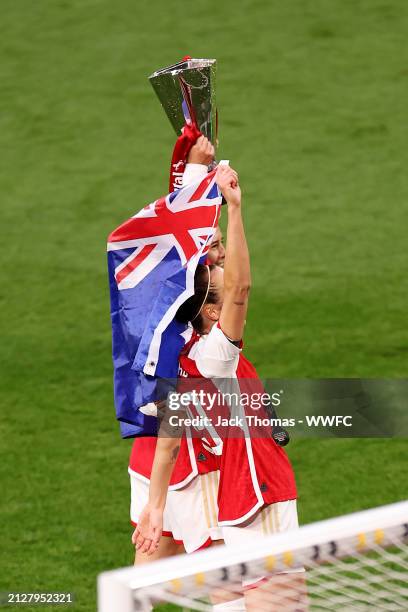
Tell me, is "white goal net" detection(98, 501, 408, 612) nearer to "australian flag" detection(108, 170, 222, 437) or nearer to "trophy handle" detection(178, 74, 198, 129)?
"australian flag" detection(108, 170, 222, 437)

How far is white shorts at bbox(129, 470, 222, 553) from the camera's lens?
3731 mm

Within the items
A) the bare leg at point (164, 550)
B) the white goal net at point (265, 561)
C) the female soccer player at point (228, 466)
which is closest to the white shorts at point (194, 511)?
the bare leg at point (164, 550)

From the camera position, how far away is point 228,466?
3.47 metres

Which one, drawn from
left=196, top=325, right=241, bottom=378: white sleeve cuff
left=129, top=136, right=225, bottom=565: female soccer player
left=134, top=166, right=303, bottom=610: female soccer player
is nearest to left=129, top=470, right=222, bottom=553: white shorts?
left=129, top=136, right=225, bottom=565: female soccer player

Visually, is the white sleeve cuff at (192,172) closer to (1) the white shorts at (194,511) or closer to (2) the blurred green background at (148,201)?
(1) the white shorts at (194,511)

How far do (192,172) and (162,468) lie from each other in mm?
965

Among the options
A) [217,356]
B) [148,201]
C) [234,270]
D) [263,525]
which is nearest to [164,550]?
[263,525]

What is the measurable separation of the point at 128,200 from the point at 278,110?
67.0 inches

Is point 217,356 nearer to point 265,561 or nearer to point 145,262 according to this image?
point 145,262

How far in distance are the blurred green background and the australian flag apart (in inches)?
49.4

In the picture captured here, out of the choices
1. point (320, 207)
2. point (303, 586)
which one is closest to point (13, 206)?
point (320, 207)

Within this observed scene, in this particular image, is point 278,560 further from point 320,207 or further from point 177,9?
point 177,9

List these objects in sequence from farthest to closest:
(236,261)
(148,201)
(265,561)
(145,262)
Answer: (148,201), (145,262), (236,261), (265,561)

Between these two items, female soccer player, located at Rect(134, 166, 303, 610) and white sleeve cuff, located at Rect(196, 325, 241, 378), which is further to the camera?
female soccer player, located at Rect(134, 166, 303, 610)
